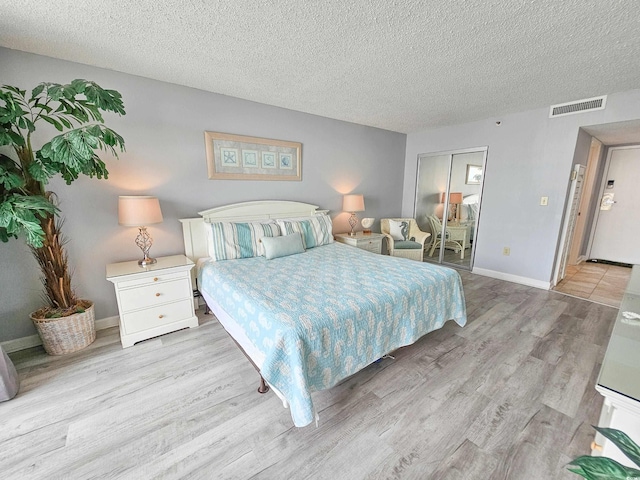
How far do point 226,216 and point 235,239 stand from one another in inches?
16.1

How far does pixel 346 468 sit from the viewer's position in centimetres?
131

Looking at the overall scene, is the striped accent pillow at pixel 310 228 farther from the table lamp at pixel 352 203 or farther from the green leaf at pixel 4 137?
the green leaf at pixel 4 137

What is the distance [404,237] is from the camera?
14.8 ft

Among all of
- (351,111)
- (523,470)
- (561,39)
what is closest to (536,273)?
(561,39)

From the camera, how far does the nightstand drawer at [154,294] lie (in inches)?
88.8

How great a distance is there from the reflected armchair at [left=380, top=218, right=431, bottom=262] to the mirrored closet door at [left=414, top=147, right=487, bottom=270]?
0.37 metres

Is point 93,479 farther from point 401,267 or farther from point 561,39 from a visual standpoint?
point 561,39

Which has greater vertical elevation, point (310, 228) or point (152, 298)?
point (310, 228)

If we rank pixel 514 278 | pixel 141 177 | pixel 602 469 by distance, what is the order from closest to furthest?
pixel 602 469 → pixel 141 177 → pixel 514 278

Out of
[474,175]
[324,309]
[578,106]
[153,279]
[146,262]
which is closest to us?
[324,309]

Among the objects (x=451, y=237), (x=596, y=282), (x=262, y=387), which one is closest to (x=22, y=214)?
(x=262, y=387)

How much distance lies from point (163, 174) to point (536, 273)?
4.89m

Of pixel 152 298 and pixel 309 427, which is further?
pixel 152 298

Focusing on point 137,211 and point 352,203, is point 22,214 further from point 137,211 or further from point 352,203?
point 352,203
